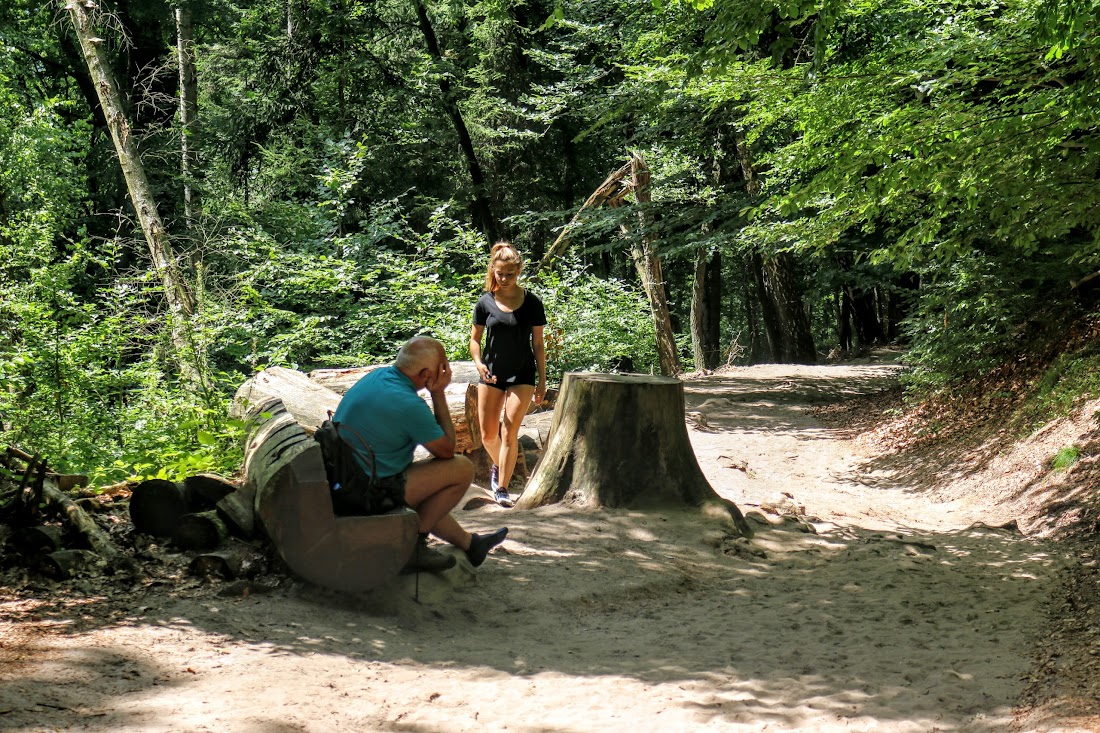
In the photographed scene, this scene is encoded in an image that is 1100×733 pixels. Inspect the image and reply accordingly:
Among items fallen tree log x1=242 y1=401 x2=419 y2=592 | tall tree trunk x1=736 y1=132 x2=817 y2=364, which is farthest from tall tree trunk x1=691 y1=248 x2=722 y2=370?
fallen tree log x1=242 y1=401 x2=419 y2=592

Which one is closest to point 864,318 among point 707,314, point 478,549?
point 707,314

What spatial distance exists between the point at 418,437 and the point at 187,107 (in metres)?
14.6

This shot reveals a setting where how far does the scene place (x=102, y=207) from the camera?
2209cm

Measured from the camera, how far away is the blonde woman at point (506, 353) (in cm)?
720

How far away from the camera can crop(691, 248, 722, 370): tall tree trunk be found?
76.5 feet

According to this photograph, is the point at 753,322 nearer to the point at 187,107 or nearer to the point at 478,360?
the point at 187,107

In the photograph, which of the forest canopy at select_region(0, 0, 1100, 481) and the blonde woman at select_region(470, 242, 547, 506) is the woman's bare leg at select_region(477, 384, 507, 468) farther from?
the forest canopy at select_region(0, 0, 1100, 481)

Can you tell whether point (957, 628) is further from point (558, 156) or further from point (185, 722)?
point (558, 156)

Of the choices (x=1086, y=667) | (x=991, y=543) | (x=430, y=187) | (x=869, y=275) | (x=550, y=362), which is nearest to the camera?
(x=1086, y=667)

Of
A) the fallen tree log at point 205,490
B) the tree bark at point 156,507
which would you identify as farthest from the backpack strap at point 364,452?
the tree bark at point 156,507

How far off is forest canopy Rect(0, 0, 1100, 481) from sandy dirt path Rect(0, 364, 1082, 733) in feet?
7.03

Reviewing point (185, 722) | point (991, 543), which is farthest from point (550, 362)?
point (185, 722)

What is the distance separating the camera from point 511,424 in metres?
7.29

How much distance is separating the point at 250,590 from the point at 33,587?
1015 millimetres
